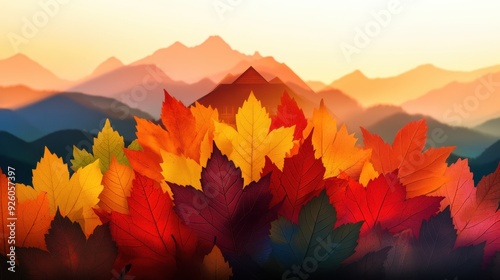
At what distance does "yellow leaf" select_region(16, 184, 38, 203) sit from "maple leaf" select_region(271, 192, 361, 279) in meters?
0.20

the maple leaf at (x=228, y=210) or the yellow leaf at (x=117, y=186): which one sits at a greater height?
the yellow leaf at (x=117, y=186)

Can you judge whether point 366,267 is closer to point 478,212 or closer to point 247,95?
point 478,212

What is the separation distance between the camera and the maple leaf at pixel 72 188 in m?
0.38

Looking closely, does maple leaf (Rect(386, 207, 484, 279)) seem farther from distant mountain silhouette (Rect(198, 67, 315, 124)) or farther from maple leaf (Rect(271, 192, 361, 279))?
distant mountain silhouette (Rect(198, 67, 315, 124))

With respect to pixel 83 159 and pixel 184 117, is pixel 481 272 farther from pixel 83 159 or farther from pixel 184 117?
pixel 83 159

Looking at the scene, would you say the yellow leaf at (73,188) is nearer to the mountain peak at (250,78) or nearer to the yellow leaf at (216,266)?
the yellow leaf at (216,266)

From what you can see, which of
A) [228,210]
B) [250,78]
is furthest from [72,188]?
[250,78]

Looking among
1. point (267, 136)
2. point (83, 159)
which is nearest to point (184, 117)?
point (267, 136)

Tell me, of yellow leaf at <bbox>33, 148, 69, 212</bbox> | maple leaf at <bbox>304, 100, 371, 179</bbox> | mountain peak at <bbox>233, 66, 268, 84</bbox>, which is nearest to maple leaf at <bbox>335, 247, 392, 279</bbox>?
maple leaf at <bbox>304, 100, 371, 179</bbox>

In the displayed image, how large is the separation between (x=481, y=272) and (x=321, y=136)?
0.50ft

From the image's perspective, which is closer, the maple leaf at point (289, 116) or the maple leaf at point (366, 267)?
the maple leaf at point (366, 267)

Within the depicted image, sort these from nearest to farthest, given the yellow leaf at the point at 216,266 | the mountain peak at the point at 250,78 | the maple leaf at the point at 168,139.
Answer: the yellow leaf at the point at 216,266 < the maple leaf at the point at 168,139 < the mountain peak at the point at 250,78

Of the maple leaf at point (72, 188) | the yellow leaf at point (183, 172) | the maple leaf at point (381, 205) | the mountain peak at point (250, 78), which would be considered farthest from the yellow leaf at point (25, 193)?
the mountain peak at point (250, 78)

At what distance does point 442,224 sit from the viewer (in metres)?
0.34
